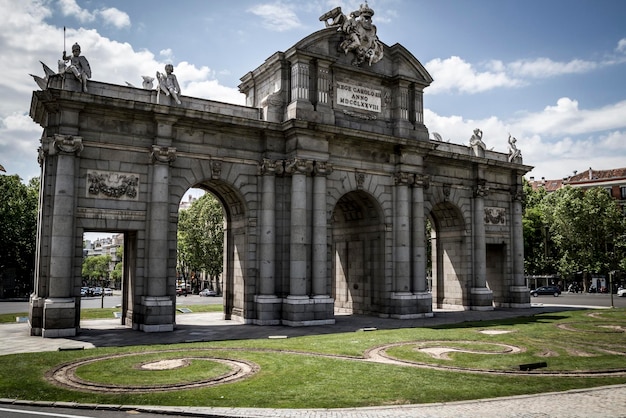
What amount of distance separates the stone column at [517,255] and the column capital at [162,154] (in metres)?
28.1

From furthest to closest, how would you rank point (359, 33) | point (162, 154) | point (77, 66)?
point (359, 33) < point (162, 154) < point (77, 66)

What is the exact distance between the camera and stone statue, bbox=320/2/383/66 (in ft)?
107

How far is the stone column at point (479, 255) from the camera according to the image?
3894 centimetres

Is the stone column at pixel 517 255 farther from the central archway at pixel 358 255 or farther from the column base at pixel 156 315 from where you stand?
the column base at pixel 156 315

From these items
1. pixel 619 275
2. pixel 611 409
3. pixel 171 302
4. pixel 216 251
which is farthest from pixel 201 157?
pixel 619 275

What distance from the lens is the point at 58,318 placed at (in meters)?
24.4

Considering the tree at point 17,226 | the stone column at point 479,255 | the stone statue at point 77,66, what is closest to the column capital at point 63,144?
the stone statue at point 77,66

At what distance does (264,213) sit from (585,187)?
81.0 meters

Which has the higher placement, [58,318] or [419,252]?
[419,252]

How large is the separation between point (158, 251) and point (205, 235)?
170 feet

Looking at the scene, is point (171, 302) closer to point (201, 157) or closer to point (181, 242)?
point (201, 157)

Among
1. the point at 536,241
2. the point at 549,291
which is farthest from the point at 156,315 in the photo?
the point at 536,241

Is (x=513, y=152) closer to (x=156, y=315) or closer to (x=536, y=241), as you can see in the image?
(x=156, y=315)

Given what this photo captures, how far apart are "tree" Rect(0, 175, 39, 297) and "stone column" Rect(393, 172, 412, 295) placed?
48.0 m
